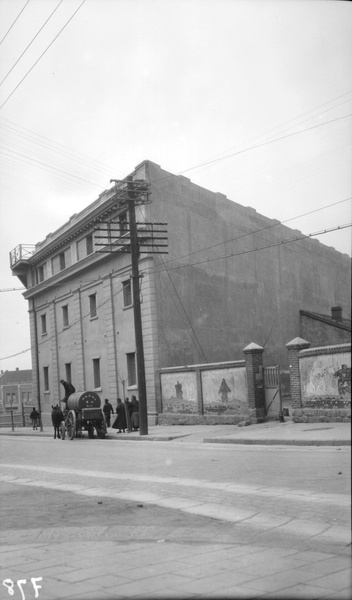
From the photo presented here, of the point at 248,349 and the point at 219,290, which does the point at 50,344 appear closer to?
the point at 248,349

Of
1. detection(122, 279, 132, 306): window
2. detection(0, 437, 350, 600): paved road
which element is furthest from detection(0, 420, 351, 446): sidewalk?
detection(122, 279, 132, 306): window

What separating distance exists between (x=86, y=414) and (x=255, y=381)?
18.5 feet

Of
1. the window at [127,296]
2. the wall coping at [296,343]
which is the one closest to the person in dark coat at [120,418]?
the window at [127,296]

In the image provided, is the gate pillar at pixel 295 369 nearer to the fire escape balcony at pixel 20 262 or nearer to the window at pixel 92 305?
the window at pixel 92 305

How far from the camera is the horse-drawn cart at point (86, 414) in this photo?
71.7 feet

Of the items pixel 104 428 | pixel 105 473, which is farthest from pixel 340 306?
pixel 104 428

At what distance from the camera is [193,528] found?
5953 millimetres

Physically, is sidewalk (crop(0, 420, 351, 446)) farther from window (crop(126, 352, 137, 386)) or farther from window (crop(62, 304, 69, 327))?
window (crop(62, 304, 69, 327))

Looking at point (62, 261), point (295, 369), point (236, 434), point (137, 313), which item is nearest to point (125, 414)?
point (137, 313)

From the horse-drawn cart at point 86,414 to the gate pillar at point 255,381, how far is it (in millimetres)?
4974

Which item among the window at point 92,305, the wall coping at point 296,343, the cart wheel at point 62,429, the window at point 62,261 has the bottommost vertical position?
the cart wheel at point 62,429

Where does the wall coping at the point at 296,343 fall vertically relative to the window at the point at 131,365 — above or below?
above

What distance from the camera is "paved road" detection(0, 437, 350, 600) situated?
275 cm

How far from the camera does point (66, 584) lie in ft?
13.7
